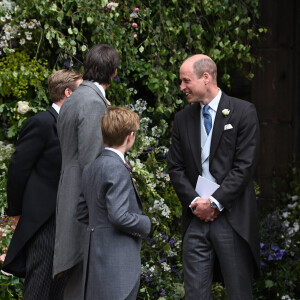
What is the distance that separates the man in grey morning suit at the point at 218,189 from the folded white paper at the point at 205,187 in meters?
0.03

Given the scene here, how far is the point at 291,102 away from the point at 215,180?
2.78 m

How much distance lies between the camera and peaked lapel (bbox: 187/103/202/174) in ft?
13.3

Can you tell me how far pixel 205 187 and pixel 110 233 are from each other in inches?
35.2

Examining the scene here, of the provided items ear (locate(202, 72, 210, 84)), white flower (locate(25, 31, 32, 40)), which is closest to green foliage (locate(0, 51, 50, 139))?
white flower (locate(25, 31, 32, 40))

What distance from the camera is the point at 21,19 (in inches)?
203

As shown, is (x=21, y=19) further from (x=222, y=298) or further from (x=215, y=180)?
(x=222, y=298)

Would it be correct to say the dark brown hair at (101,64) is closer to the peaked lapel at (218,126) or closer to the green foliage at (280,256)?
the peaked lapel at (218,126)

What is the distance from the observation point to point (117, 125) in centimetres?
330

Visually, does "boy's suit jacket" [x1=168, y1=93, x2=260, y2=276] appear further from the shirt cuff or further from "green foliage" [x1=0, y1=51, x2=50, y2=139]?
"green foliage" [x1=0, y1=51, x2=50, y2=139]

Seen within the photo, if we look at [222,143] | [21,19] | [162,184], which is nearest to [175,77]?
[162,184]

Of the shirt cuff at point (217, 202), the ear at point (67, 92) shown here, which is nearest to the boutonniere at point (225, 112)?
the shirt cuff at point (217, 202)

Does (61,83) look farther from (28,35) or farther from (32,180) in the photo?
(28,35)

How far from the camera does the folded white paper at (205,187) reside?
3969 mm

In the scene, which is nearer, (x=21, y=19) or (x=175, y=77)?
(x=21, y=19)
